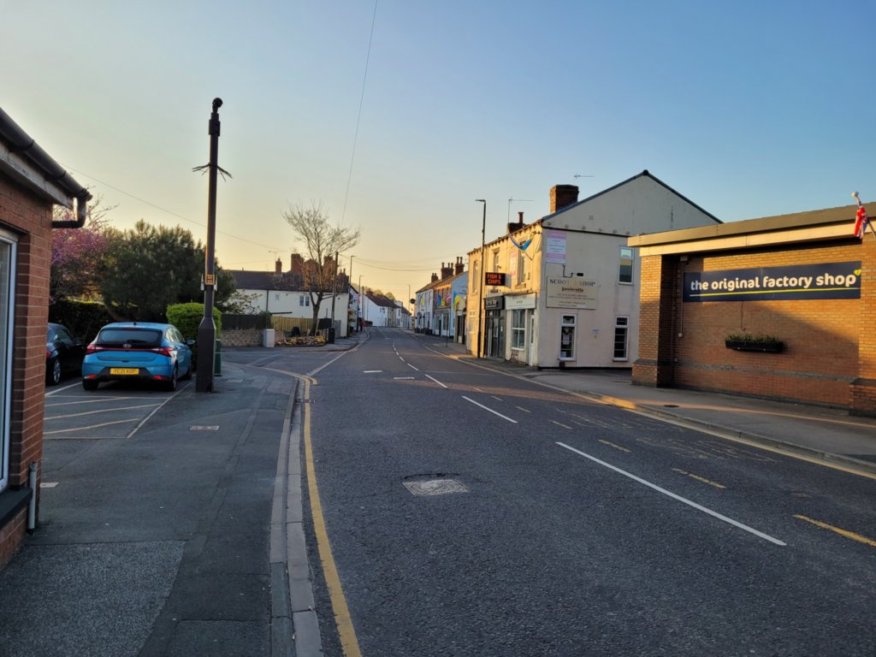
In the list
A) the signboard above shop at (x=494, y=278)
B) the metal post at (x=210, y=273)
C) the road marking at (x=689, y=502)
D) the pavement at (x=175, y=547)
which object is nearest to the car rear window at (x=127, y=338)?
the metal post at (x=210, y=273)

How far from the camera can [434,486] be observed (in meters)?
6.91

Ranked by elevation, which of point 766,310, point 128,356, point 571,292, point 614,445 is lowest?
point 614,445

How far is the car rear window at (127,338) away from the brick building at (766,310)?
14568 mm

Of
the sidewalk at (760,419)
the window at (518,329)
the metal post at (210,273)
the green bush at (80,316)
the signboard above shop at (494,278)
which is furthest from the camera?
the signboard above shop at (494,278)

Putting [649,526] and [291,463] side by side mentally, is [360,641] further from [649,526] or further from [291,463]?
[291,463]

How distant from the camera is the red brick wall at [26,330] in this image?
4.56 m

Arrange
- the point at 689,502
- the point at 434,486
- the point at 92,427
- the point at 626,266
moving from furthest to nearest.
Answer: the point at 626,266 → the point at 92,427 → the point at 434,486 → the point at 689,502

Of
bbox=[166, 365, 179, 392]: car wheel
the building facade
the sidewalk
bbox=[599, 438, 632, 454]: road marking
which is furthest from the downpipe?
the building facade

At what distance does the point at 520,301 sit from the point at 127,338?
19.8 m

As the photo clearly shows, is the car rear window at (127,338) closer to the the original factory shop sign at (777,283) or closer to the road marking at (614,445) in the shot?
the road marking at (614,445)

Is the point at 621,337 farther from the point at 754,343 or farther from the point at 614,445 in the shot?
the point at 614,445

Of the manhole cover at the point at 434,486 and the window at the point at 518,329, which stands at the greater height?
the window at the point at 518,329

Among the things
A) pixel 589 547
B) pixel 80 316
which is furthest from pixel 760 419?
pixel 80 316

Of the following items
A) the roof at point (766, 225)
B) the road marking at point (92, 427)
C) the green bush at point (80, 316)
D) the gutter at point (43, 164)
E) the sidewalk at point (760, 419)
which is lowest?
the road marking at point (92, 427)
